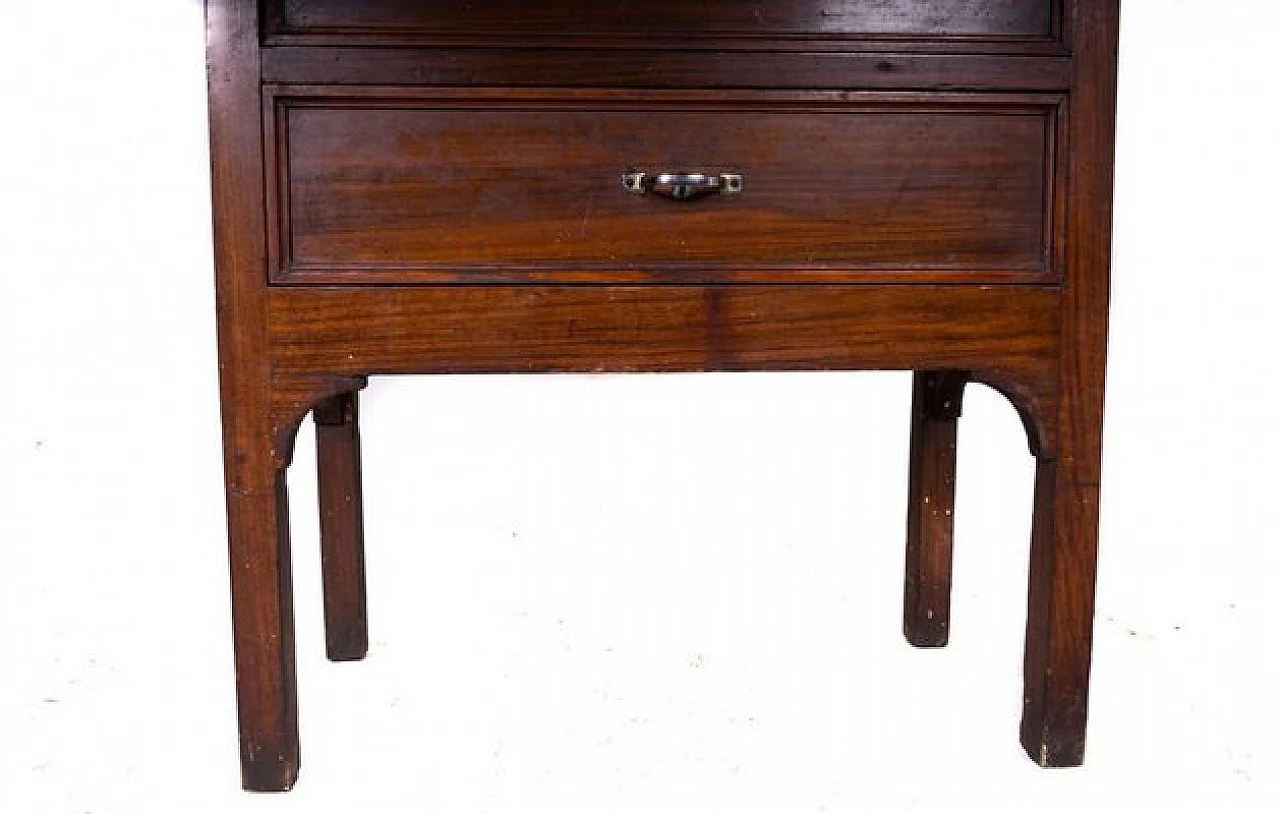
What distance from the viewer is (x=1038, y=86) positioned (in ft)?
4.19

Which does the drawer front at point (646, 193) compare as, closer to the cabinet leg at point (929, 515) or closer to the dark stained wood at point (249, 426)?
the dark stained wood at point (249, 426)

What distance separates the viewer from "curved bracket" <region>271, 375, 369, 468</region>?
128 cm

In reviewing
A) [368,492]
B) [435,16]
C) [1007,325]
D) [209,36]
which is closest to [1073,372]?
[1007,325]

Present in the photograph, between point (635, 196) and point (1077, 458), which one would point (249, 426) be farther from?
point (1077, 458)

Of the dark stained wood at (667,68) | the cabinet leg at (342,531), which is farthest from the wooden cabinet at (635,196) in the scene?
the cabinet leg at (342,531)

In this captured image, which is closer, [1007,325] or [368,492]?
[1007,325]

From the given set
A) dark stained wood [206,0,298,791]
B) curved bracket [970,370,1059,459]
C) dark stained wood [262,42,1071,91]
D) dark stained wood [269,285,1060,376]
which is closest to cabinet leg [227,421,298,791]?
dark stained wood [206,0,298,791]

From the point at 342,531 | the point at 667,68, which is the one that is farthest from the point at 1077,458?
the point at 342,531

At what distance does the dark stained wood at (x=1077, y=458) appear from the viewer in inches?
50.8

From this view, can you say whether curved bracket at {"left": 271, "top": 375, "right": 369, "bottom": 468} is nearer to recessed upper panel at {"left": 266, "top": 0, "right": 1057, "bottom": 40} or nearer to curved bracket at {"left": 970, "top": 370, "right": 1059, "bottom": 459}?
recessed upper panel at {"left": 266, "top": 0, "right": 1057, "bottom": 40}

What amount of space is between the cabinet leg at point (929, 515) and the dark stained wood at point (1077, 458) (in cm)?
37

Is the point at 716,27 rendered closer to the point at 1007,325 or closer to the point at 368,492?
the point at 1007,325

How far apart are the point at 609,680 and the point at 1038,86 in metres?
0.88

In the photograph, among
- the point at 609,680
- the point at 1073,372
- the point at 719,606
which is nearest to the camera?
the point at 1073,372
